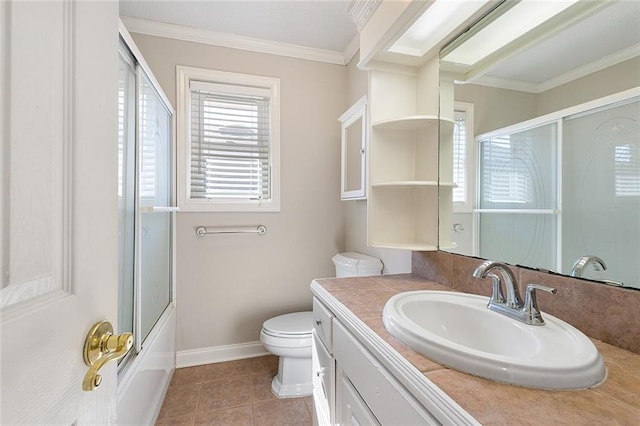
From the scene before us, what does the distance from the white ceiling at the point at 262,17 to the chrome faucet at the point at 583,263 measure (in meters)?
1.75

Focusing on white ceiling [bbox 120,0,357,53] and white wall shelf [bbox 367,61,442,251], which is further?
white ceiling [bbox 120,0,357,53]

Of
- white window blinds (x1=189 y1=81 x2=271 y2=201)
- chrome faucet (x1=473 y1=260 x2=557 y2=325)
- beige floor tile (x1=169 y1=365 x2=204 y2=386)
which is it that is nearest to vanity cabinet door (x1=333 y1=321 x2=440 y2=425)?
chrome faucet (x1=473 y1=260 x2=557 y2=325)

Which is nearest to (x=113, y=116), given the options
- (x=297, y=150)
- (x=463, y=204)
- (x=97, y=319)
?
(x=97, y=319)

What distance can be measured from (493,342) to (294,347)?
1.19 meters

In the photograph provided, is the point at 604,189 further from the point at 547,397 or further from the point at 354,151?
the point at 354,151

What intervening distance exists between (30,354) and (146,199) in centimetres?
125

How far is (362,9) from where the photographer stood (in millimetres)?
1353

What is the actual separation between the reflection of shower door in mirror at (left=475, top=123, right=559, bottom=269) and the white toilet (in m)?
0.81

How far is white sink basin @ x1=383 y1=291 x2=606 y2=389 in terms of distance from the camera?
55 cm

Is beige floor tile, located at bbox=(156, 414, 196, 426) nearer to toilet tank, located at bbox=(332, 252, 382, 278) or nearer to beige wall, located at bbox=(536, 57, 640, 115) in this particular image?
toilet tank, located at bbox=(332, 252, 382, 278)

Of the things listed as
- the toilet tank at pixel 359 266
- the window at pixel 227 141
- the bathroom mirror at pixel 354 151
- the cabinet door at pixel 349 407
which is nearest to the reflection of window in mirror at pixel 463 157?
the bathroom mirror at pixel 354 151

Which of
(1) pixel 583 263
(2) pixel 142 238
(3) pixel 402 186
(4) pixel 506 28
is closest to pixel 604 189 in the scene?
(1) pixel 583 263

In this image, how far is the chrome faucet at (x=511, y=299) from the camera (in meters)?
0.77

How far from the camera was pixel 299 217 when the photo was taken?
89.1 inches
